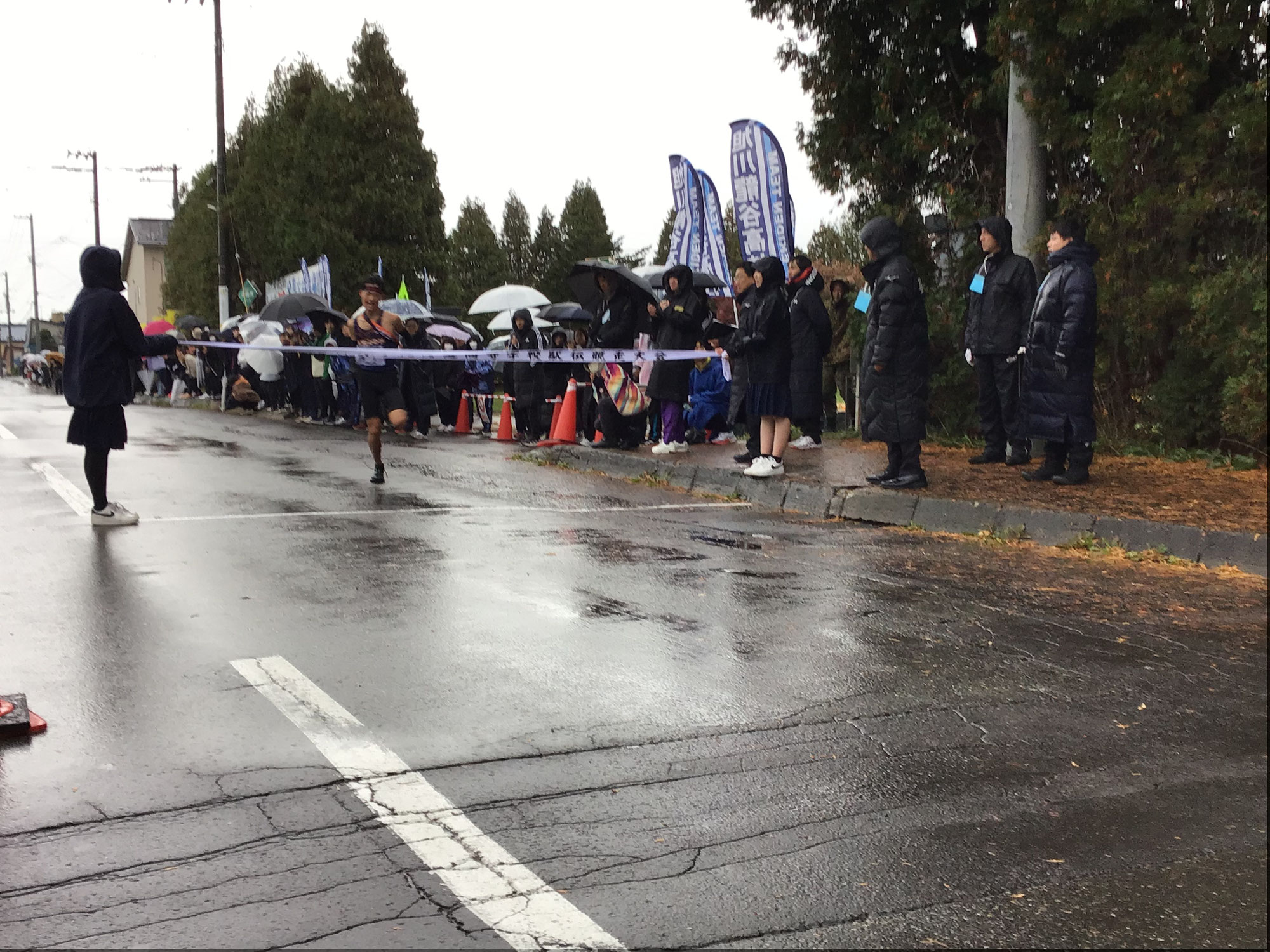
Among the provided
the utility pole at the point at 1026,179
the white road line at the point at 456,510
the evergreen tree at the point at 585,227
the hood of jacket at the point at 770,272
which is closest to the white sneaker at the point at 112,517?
the white road line at the point at 456,510

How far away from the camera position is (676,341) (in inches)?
549

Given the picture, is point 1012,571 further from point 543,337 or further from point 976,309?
point 543,337

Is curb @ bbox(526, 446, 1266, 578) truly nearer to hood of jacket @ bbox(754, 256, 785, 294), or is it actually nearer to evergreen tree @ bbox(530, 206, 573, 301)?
hood of jacket @ bbox(754, 256, 785, 294)

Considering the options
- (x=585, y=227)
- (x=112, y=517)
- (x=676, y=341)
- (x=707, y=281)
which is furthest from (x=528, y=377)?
(x=585, y=227)

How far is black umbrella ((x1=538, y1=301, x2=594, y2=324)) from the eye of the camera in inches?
791

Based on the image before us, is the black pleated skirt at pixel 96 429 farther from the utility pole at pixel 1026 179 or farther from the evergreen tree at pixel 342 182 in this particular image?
the evergreen tree at pixel 342 182

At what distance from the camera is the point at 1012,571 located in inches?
298

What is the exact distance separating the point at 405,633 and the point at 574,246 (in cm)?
6091

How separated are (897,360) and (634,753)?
6600 mm

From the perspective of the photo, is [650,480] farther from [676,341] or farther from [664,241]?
[664,241]

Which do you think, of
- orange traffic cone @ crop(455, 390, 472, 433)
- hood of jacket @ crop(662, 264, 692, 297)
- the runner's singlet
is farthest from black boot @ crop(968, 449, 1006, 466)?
orange traffic cone @ crop(455, 390, 472, 433)

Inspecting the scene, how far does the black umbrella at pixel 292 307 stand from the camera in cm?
2234

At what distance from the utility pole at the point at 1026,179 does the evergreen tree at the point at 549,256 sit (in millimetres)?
54221

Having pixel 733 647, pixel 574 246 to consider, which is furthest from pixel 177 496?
pixel 574 246
